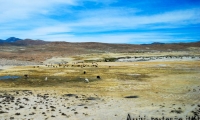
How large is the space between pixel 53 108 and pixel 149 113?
9386 millimetres

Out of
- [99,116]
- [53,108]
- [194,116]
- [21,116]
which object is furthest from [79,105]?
[194,116]

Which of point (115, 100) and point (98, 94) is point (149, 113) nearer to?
point (115, 100)

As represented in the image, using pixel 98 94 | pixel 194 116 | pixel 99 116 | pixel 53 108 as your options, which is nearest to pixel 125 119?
pixel 99 116

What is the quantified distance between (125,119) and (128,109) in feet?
10.5

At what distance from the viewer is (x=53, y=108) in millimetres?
24812

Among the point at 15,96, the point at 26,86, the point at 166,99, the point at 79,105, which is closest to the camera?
the point at 79,105

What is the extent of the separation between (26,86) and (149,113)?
22.7m

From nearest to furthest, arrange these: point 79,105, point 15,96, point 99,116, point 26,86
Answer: point 99,116, point 79,105, point 15,96, point 26,86

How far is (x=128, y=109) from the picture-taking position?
2420 cm

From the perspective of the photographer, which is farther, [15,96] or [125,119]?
[15,96]

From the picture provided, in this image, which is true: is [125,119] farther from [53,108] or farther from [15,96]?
[15,96]

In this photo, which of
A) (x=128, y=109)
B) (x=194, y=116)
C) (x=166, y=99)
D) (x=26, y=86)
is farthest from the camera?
(x=26, y=86)

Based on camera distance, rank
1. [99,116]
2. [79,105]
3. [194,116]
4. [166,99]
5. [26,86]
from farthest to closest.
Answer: [26,86]
[166,99]
[79,105]
[99,116]
[194,116]

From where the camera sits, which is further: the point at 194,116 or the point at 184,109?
the point at 184,109
